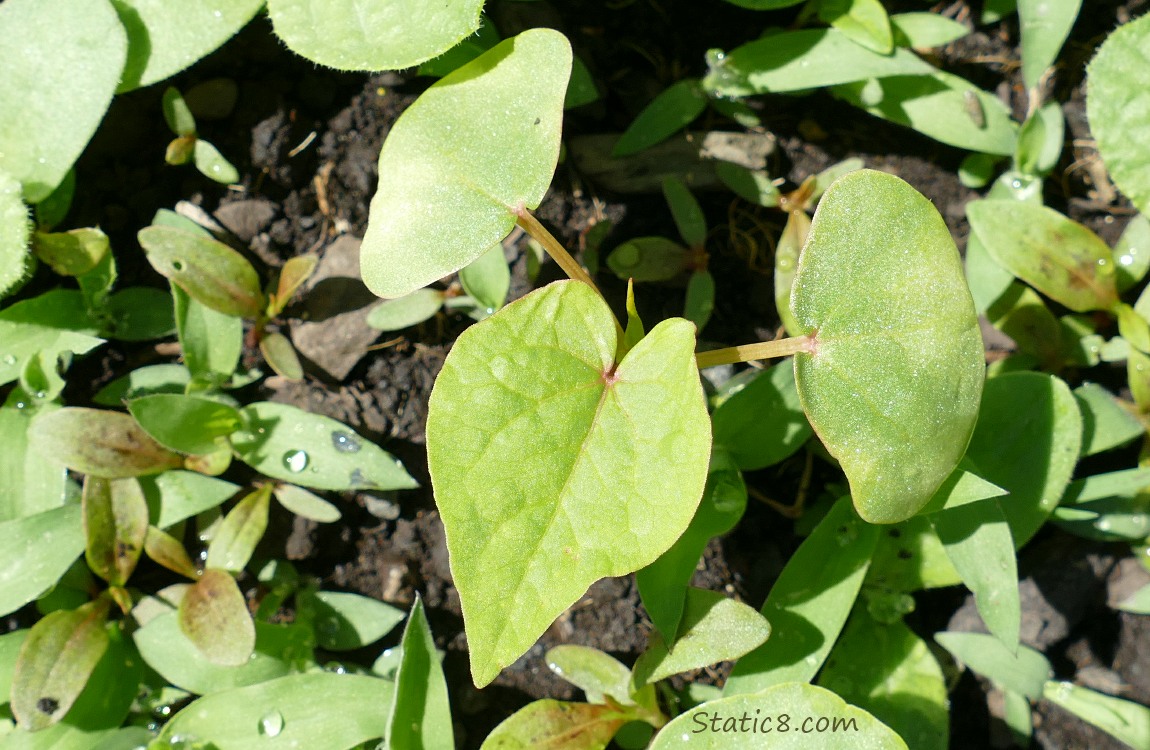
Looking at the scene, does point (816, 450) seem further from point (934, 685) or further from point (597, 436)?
point (597, 436)

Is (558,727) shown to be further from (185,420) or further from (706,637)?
(185,420)

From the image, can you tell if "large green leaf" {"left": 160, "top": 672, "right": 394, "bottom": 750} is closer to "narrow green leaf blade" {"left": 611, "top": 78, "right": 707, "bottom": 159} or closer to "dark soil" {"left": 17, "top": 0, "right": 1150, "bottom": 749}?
"dark soil" {"left": 17, "top": 0, "right": 1150, "bottom": 749}

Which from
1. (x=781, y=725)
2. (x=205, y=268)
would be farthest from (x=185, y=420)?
(x=781, y=725)

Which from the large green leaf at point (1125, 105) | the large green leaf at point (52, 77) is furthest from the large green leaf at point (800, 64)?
the large green leaf at point (52, 77)

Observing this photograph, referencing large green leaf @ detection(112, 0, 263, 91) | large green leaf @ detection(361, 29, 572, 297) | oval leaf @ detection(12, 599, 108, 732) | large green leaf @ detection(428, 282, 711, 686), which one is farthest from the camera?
large green leaf @ detection(112, 0, 263, 91)

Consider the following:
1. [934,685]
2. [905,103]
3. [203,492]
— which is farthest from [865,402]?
[203,492]

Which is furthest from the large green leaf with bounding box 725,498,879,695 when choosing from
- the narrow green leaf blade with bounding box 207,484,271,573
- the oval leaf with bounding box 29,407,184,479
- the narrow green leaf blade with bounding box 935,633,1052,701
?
the oval leaf with bounding box 29,407,184,479
